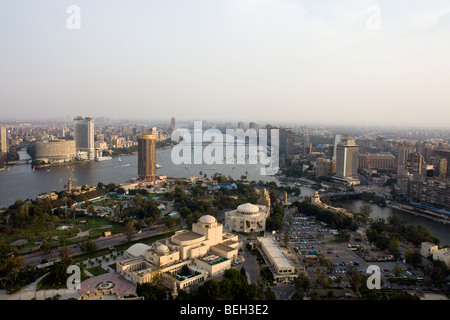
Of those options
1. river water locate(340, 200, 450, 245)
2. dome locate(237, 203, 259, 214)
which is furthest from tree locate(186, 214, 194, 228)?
river water locate(340, 200, 450, 245)

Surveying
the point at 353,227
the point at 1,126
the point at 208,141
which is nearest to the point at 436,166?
the point at 353,227

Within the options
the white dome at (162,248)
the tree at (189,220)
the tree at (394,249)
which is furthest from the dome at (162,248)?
the tree at (394,249)

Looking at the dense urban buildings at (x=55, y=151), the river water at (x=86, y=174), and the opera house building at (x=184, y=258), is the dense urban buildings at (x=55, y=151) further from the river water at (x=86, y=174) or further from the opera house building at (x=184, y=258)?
the opera house building at (x=184, y=258)

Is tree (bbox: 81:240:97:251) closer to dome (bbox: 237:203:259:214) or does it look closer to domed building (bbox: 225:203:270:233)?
domed building (bbox: 225:203:270:233)

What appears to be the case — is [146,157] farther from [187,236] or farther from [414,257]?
[414,257]

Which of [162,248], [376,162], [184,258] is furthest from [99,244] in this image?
[376,162]

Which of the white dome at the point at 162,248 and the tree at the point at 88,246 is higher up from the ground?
the white dome at the point at 162,248
